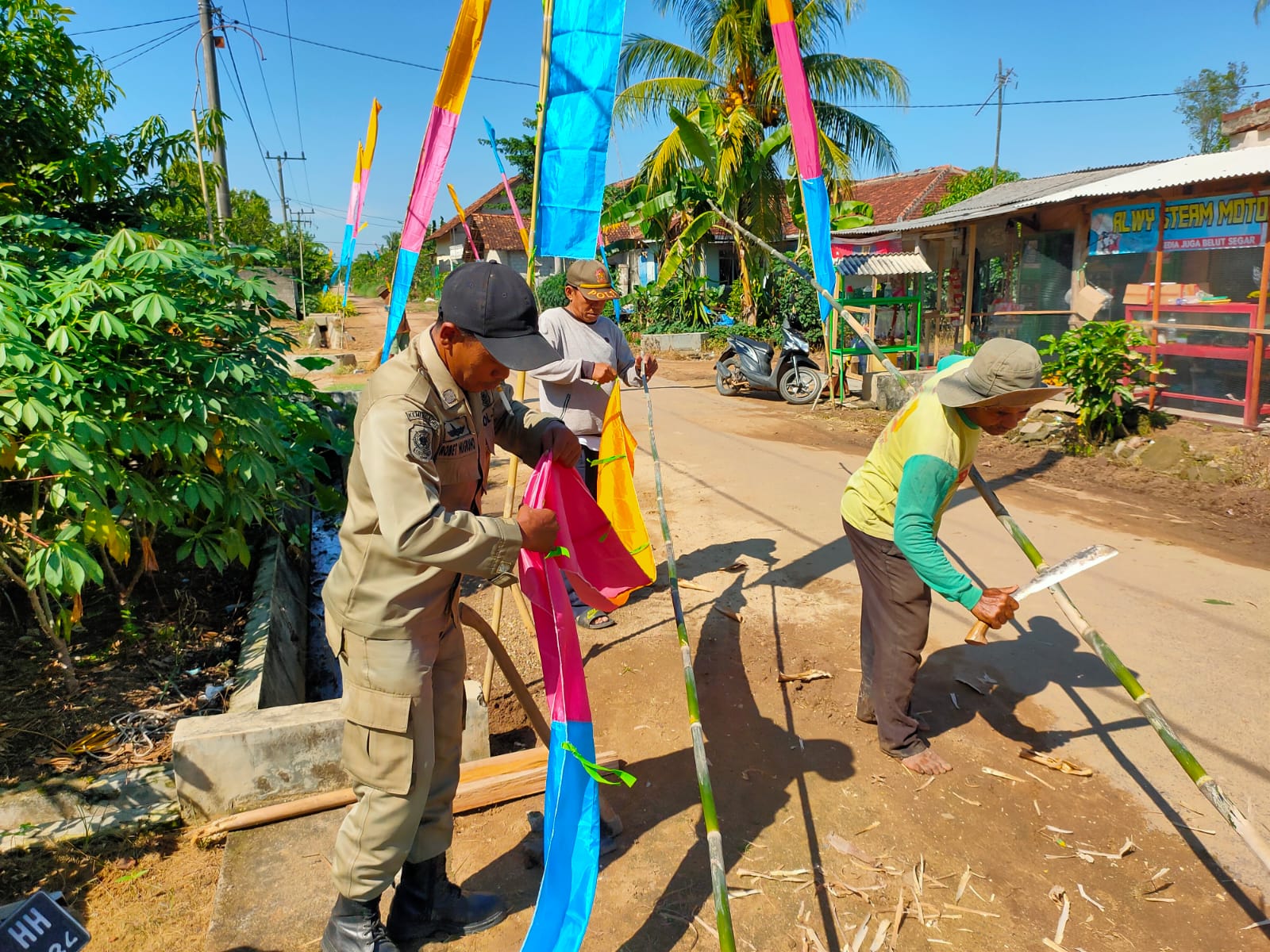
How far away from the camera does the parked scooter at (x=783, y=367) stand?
12.7m

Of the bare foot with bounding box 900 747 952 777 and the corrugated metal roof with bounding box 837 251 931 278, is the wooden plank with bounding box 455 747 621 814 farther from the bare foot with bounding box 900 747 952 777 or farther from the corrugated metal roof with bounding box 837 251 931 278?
the corrugated metal roof with bounding box 837 251 931 278

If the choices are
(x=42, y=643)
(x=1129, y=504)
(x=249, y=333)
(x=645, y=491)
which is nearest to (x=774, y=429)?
(x=645, y=491)

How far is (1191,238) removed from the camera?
894 cm

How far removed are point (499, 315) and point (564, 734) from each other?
4.09 ft

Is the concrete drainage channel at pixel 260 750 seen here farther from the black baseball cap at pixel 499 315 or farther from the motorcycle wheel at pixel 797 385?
the motorcycle wheel at pixel 797 385

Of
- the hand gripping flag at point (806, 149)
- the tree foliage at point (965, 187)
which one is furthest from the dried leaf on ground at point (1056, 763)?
the tree foliage at point (965, 187)

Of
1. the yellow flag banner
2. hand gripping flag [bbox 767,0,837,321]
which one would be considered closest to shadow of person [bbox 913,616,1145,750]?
the yellow flag banner

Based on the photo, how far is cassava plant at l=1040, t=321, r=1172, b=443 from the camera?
8.30 meters

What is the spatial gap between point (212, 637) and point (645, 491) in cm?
420

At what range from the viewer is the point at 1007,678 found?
412 centimetres

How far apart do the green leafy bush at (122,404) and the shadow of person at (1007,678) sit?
3.37 metres

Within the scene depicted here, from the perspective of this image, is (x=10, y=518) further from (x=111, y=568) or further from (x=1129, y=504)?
(x=1129, y=504)

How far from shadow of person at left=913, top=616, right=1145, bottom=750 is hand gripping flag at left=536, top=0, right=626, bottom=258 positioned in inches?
112

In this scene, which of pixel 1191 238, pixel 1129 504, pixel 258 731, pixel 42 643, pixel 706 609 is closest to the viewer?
pixel 258 731
